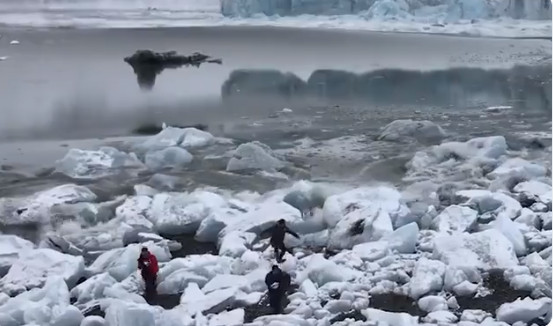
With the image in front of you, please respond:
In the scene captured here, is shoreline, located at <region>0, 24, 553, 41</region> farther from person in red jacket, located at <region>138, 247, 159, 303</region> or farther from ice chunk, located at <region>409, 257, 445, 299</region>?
ice chunk, located at <region>409, 257, 445, 299</region>

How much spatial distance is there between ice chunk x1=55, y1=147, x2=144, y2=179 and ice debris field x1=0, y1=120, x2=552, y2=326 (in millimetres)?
12

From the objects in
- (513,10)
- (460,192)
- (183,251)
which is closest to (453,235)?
(460,192)

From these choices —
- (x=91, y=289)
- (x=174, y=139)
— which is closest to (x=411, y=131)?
(x=174, y=139)

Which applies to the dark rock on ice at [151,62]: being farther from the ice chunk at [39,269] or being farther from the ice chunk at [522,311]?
the ice chunk at [522,311]

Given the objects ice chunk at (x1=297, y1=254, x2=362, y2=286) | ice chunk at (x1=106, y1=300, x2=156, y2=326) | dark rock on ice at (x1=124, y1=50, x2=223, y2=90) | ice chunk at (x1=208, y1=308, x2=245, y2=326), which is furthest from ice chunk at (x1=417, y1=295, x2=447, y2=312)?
dark rock on ice at (x1=124, y1=50, x2=223, y2=90)

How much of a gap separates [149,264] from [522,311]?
2365 millimetres

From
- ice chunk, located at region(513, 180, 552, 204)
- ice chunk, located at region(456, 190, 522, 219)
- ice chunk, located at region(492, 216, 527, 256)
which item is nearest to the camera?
ice chunk, located at region(492, 216, 527, 256)

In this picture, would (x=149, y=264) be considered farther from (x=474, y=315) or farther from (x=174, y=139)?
(x=474, y=315)

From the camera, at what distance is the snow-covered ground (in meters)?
5.05

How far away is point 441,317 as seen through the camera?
345 centimetres

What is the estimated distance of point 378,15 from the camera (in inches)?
250

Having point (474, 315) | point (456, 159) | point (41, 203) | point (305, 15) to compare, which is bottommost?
point (474, 315)

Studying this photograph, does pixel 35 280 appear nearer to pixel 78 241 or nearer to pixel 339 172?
pixel 78 241

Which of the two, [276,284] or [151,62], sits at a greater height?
[151,62]
